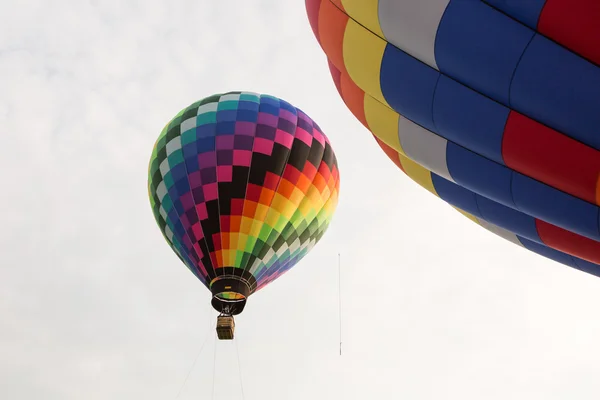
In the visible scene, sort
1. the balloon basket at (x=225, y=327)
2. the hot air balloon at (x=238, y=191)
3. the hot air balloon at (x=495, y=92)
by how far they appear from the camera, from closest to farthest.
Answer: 1. the hot air balloon at (x=495, y=92)
2. the balloon basket at (x=225, y=327)
3. the hot air balloon at (x=238, y=191)

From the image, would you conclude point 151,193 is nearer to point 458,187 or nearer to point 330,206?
point 330,206

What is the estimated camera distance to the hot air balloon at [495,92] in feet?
12.9

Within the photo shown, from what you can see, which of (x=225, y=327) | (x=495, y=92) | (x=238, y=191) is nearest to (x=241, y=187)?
(x=238, y=191)

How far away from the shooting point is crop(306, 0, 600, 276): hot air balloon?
392cm

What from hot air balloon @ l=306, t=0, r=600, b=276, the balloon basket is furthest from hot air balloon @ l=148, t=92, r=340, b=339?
hot air balloon @ l=306, t=0, r=600, b=276

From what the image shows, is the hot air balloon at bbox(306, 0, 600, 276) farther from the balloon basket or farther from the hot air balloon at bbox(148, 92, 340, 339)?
the balloon basket

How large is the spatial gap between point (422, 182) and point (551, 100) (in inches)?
118

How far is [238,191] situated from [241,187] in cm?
9

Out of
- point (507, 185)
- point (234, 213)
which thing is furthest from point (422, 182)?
point (234, 213)

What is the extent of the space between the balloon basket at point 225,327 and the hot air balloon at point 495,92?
17.1 feet

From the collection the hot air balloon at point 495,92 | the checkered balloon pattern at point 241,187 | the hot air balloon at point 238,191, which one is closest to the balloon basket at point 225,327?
the hot air balloon at point 238,191

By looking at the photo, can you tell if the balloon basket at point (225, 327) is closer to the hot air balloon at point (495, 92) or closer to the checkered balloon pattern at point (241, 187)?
the checkered balloon pattern at point (241, 187)

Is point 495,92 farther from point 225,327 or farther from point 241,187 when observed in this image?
point 225,327

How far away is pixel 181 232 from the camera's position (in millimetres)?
10594
